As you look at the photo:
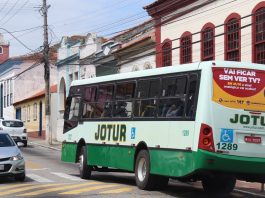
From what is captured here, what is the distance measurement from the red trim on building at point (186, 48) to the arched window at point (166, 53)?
1206 millimetres

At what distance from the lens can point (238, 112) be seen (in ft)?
40.6

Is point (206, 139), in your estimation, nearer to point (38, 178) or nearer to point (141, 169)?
point (141, 169)

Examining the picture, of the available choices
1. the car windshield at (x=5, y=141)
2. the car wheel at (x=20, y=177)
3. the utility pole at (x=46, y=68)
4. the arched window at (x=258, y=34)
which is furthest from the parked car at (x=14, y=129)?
the car wheel at (x=20, y=177)

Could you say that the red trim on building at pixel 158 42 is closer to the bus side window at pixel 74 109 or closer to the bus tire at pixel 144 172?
the bus side window at pixel 74 109

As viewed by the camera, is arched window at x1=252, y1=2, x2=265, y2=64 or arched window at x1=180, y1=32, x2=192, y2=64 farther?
arched window at x1=180, y1=32, x2=192, y2=64

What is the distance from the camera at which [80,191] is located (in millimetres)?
14359

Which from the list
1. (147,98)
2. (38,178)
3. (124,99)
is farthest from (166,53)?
(147,98)

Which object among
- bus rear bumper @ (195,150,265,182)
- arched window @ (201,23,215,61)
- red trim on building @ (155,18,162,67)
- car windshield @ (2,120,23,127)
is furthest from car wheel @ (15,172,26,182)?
car windshield @ (2,120,23,127)

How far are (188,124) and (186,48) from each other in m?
16.7

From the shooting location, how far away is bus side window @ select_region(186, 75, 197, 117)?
12.7 metres

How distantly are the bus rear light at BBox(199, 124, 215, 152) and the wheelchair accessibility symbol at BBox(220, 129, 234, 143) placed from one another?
0.26 m

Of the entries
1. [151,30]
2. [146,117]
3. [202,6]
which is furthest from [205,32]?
[146,117]

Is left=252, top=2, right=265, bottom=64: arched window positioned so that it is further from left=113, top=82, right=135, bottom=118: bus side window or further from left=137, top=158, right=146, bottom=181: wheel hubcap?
left=137, top=158, right=146, bottom=181: wheel hubcap

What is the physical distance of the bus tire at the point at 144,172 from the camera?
14320 mm
